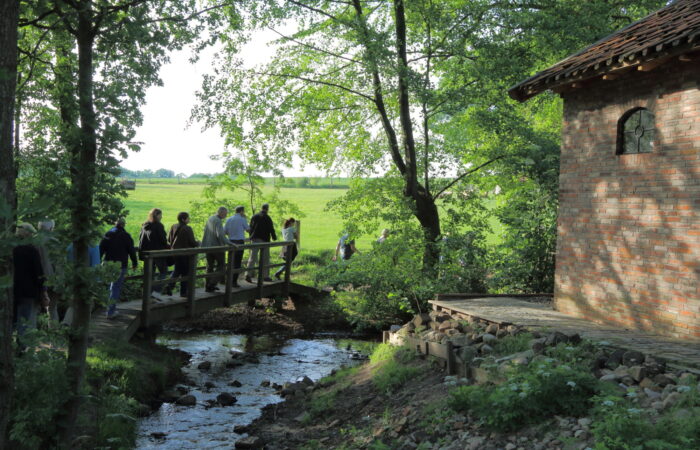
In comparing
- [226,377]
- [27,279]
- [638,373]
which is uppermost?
[27,279]

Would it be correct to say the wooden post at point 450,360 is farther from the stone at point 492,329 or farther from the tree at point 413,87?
the tree at point 413,87

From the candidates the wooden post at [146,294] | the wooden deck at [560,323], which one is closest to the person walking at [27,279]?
the wooden post at [146,294]

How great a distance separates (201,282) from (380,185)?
18.4 feet

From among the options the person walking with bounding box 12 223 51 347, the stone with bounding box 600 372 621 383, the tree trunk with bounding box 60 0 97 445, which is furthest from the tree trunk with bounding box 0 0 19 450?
the stone with bounding box 600 372 621 383

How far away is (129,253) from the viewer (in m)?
10.7

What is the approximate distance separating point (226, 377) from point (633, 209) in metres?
7.45

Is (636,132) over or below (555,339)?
over

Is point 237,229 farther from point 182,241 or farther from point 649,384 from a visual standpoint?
point 649,384

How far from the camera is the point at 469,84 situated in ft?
53.2

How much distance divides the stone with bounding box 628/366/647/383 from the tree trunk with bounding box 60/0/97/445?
5.41 metres

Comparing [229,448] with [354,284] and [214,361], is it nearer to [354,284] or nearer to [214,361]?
[214,361]

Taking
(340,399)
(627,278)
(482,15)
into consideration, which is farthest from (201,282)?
(627,278)

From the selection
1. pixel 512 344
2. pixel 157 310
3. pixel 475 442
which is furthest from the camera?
pixel 157 310

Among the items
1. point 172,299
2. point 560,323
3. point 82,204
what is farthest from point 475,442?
point 172,299
